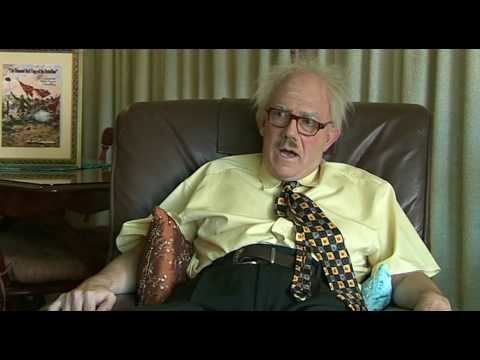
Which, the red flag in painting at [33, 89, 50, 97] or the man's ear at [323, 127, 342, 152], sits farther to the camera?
the red flag in painting at [33, 89, 50, 97]

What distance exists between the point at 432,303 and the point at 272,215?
0.44 meters

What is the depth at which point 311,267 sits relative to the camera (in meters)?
1.57

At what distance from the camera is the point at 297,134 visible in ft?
5.59

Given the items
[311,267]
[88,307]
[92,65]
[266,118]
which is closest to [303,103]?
[266,118]

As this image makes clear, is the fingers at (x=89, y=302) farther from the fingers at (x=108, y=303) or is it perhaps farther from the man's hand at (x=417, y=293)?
the man's hand at (x=417, y=293)

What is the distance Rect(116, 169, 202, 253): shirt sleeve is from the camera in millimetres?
1752

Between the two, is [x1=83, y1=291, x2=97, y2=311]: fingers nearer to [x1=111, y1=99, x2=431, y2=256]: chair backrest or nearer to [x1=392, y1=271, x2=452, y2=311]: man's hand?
[x1=111, y1=99, x2=431, y2=256]: chair backrest

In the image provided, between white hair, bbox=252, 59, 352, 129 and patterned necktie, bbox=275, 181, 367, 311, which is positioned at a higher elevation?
white hair, bbox=252, 59, 352, 129

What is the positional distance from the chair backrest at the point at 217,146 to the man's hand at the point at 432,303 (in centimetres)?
31

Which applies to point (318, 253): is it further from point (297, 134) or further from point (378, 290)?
point (297, 134)

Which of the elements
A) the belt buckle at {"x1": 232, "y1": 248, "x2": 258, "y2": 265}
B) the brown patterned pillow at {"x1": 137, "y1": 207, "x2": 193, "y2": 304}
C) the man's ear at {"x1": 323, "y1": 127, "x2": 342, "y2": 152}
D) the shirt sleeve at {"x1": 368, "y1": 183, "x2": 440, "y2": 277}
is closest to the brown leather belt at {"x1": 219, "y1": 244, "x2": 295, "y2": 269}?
the belt buckle at {"x1": 232, "y1": 248, "x2": 258, "y2": 265}

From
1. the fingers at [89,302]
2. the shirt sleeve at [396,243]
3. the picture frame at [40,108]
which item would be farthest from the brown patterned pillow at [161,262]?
the picture frame at [40,108]

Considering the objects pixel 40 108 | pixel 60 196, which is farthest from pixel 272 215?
pixel 40 108

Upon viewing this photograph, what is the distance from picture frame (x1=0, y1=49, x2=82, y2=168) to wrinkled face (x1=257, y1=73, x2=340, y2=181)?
1016 millimetres
